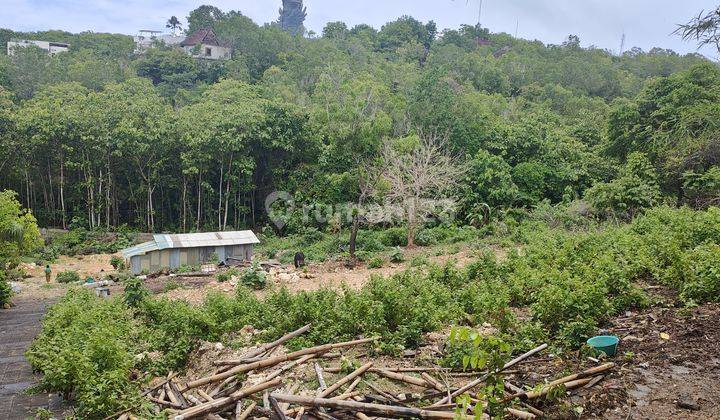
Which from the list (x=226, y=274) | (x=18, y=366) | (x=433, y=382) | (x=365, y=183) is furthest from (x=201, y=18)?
(x=433, y=382)

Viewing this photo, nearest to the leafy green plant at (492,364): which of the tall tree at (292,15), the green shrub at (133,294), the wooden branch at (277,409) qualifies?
the wooden branch at (277,409)

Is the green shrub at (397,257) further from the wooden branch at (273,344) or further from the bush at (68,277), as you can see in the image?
the wooden branch at (273,344)

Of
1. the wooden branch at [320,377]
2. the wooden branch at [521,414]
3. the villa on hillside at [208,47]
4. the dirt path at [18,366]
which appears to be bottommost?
the dirt path at [18,366]

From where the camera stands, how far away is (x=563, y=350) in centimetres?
680

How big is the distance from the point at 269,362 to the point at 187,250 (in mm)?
11953

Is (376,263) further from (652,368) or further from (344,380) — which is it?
(652,368)

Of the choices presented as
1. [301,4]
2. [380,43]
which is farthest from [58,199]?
[301,4]

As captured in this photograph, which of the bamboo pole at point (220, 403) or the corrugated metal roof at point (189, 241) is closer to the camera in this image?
the bamboo pole at point (220, 403)

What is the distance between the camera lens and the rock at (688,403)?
17.4ft

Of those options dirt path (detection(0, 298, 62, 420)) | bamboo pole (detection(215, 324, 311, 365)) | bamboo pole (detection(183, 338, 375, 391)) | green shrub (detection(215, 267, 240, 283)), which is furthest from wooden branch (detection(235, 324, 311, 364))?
green shrub (detection(215, 267, 240, 283))

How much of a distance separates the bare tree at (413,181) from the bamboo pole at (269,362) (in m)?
12.1

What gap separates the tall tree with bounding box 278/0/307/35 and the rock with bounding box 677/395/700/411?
83868 millimetres

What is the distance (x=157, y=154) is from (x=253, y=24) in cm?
3032

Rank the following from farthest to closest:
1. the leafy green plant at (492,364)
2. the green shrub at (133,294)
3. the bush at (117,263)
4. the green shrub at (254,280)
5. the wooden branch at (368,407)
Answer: the bush at (117,263) < the green shrub at (254,280) < the green shrub at (133,294) < the wooden branch at (368,407) < the leafy green plant at (492,364)
